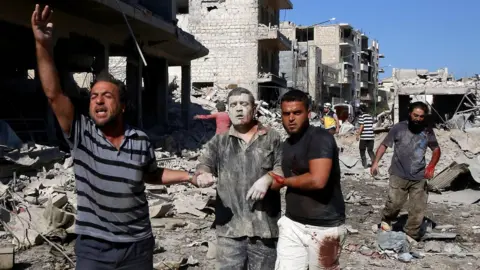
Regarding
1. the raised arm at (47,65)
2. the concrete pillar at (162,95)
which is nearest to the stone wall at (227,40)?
the concrete pillar at (162,95)

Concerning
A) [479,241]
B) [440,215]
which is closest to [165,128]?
[440,215]

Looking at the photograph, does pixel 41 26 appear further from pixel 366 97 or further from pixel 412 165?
pixel 366 97

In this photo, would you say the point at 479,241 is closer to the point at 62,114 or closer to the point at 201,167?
the point at 201,167

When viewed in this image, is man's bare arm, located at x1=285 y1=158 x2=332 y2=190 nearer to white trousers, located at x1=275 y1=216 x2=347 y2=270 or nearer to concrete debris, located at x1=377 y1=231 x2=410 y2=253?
white trousers, located at x1=275 y1=216 x2=347 y2=270

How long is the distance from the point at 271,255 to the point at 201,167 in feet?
2.34

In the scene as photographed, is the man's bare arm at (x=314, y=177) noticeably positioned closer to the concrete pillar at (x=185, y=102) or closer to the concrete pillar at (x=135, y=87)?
the concrete pillar at (x=135, y=87)

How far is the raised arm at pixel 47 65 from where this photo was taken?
2.54m

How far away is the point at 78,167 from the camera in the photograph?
2.65 meters

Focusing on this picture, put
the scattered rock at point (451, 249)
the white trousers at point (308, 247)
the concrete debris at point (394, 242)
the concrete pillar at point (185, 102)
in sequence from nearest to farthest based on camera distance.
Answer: the white trousers at point (308, 247), the concrete debris at point (394, 242), the scattered rock at point (451, 249), the concrete pillar at point (185, 102)

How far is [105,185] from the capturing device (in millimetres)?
2604

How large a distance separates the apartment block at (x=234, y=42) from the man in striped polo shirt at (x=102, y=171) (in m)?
30.4

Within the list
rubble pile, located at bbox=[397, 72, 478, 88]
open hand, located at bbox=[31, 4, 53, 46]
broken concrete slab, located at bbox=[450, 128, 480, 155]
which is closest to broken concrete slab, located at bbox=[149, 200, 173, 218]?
open hand, located at bbox=[31, 4, 53, 46]

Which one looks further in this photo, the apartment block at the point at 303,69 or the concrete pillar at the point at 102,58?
the apartment block at the point at 303,69

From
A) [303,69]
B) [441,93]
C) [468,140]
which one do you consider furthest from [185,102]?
[303,69]
